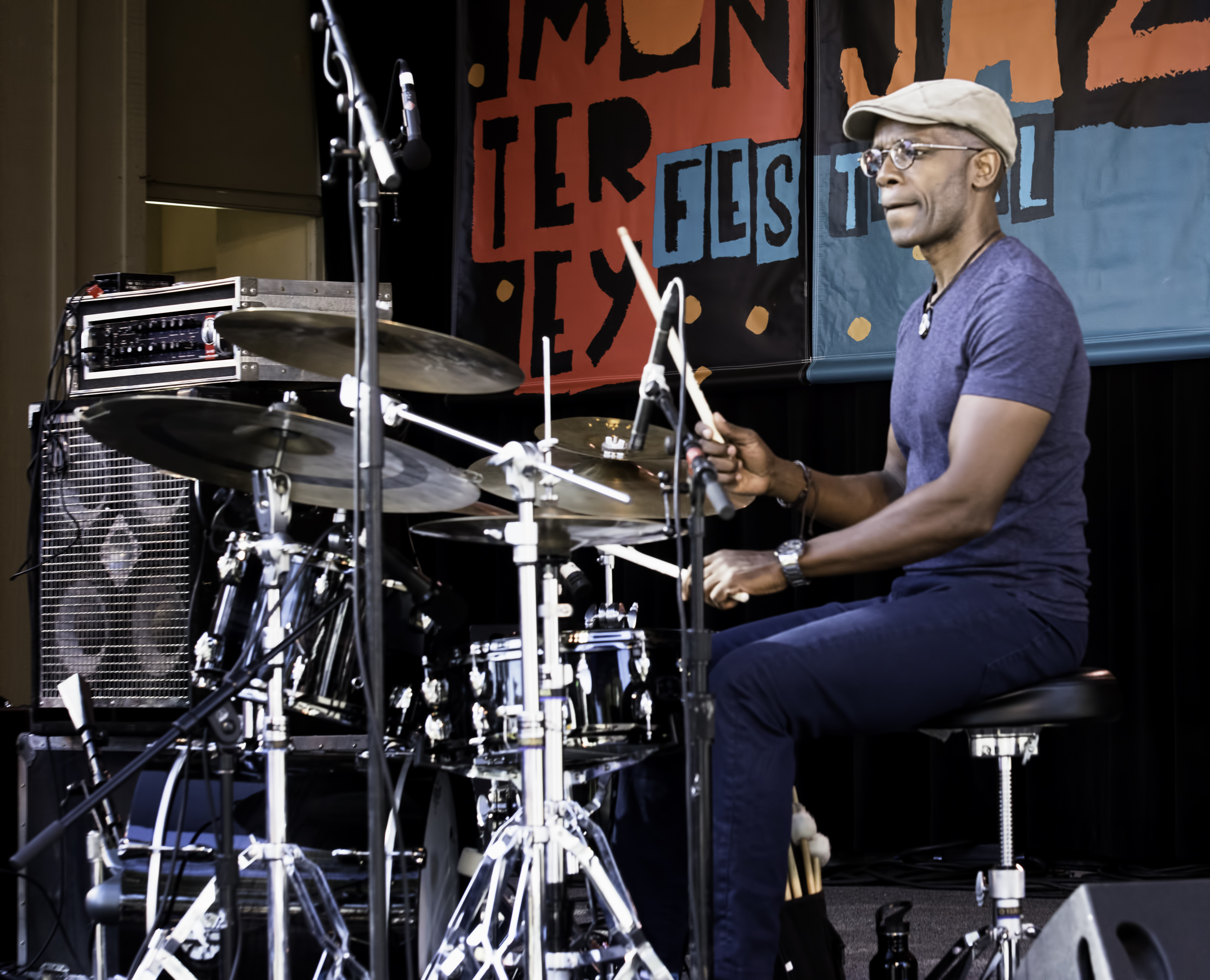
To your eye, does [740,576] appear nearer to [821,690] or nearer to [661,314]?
[821,690]

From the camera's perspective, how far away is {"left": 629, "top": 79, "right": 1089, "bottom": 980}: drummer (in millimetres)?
1813

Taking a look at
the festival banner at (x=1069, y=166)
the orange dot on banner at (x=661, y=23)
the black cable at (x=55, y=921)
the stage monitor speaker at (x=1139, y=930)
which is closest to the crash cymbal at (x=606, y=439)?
the stage monitor speaker at (x=1139, y=930)

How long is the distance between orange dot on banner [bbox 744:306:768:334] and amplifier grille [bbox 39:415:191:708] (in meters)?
1.70

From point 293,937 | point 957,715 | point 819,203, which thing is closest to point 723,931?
point 957,715

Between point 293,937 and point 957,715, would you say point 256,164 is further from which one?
point 957,715

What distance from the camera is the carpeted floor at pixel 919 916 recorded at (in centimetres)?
272

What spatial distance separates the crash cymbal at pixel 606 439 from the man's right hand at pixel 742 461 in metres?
0.09

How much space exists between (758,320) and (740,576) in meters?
1.97

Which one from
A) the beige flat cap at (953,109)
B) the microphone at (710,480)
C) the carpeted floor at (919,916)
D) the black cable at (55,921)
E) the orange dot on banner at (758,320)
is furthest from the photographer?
the orange dot on banner at (758,320)

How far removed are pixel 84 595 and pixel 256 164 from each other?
2.36 meters

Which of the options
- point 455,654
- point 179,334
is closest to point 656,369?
point 455,654

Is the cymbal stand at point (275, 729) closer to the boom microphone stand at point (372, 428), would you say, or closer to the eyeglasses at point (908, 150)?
the boom microphone stand at point (372, 428)

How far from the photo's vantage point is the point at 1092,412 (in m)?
3.43

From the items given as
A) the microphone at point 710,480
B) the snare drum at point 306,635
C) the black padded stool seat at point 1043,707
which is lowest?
the black padded stool seat at point 1043,707
